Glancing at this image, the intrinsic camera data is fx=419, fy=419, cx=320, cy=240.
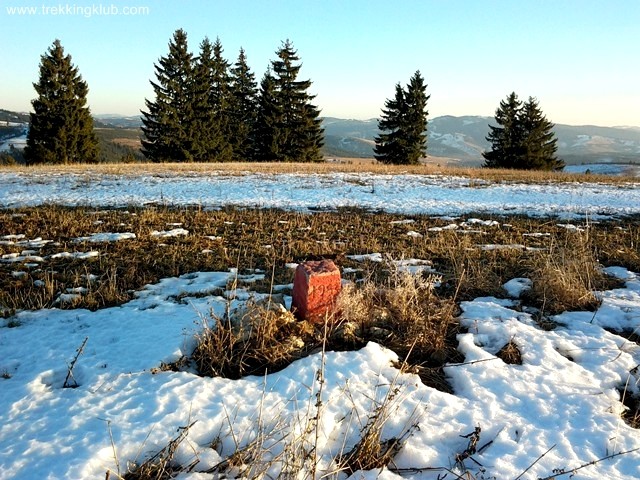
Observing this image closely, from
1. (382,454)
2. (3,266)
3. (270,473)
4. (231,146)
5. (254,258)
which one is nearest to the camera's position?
(270,473)

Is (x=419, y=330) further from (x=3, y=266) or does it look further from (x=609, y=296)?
(x=3, y=266)

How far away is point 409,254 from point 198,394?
4759 mm

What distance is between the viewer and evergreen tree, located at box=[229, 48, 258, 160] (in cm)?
4147

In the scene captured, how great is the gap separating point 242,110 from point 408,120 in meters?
16.5

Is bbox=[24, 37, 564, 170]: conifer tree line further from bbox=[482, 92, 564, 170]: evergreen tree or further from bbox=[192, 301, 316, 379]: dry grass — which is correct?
bbox=[192, 301, 316, 379]: dry grass

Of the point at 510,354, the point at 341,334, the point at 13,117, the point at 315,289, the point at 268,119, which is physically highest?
the point at 13,117

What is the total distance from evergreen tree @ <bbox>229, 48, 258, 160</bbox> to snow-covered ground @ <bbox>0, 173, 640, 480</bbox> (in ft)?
128

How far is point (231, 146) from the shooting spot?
41.3 m

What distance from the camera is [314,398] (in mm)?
2900

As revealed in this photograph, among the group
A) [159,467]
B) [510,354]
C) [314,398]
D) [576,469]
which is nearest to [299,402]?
[314,398]

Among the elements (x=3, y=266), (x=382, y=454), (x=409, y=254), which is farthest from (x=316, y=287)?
(x=3, y=266)

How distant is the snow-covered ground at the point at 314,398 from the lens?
2.38 m

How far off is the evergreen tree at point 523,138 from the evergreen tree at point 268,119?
66.7 feet

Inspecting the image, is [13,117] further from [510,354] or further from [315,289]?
[510,354]
